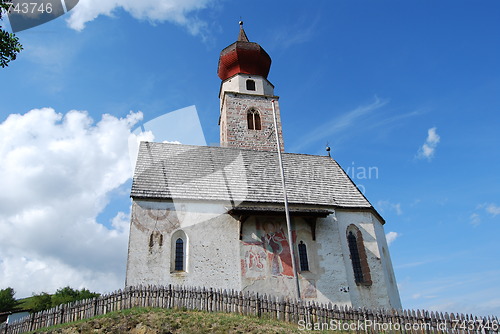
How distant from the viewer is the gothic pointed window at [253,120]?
27.3 metres

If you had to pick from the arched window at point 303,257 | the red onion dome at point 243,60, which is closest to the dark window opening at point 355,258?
the arched window at point 303,257

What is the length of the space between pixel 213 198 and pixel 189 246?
2.75 metres

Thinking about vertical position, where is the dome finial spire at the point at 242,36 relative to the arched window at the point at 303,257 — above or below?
above

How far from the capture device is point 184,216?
57.2 feet

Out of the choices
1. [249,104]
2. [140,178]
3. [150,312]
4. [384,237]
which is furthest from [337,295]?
[249,104]

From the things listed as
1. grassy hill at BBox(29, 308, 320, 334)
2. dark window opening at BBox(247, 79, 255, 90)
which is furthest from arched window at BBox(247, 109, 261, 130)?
grassy hill at BBox(29, 308, 320, 334)

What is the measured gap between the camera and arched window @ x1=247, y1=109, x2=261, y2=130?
89.6ft

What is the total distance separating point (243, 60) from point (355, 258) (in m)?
17.8

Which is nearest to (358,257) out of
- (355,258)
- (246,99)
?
(355,258)

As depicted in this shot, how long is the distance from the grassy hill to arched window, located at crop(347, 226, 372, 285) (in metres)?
7.40

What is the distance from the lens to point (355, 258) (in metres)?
19.1

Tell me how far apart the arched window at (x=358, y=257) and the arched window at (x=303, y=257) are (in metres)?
2.69

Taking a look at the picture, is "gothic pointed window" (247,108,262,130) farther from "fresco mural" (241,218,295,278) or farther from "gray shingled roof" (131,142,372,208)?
"fresco mural" (241,218,295,278)

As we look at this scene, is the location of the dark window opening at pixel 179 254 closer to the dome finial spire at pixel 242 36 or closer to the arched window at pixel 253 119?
the arched window at pixel 253 119
